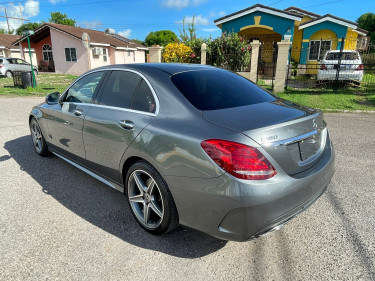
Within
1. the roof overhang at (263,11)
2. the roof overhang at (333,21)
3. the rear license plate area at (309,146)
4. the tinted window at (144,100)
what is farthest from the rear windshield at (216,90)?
the roof overhang at (333,21)

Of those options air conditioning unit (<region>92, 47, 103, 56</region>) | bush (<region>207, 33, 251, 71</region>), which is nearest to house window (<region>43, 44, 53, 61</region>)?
air conditioning unit (<region>92, 47, 103, 56</region>)

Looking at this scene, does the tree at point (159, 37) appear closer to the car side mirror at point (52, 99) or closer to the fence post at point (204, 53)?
the fence post at point (204, 53)

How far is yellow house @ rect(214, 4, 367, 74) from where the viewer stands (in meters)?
19.0

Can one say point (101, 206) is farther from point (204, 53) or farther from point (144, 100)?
point (204, 53)

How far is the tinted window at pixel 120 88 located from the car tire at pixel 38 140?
200 centimetres

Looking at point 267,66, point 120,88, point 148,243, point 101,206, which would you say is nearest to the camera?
point 148,243

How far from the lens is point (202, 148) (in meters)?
2.11

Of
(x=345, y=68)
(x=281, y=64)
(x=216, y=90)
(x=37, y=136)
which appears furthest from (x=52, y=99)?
(x=345, y=68)

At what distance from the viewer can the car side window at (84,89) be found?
137 inches

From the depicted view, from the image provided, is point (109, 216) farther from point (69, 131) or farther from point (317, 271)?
point (317, 271)

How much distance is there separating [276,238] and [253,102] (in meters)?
1.32

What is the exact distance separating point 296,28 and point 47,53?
24436 mm

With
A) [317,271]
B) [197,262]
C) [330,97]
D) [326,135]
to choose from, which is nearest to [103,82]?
[197,262]

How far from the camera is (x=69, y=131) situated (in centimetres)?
368
